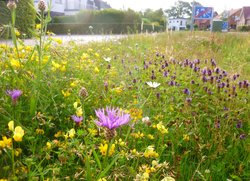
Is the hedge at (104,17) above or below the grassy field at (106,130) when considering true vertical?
above

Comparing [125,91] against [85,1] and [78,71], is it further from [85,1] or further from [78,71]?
[85,1]

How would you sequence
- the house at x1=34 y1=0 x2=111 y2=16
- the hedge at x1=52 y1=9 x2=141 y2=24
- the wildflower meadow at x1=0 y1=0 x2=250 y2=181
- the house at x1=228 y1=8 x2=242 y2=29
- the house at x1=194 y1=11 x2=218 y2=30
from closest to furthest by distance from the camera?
the wildflower meadow at x1=0 y1=0 x2=250 y2=181
the house at x1=194 y1=11 x2=218 y2=30
the hedge at x1=52 y1=9 x2=141 y2=24
the house at x1=34 y1=0 x2=111 y2=16
the house at x1=228 y1=8 x2=242 y2=29

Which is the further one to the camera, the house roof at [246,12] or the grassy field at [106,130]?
the house roof at [246,12]

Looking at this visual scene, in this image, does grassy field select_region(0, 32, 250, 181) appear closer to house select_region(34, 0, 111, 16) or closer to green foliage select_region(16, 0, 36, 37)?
green foliage select_region(16, 0, 36, 37)

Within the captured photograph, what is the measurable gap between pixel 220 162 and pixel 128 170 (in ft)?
2.02

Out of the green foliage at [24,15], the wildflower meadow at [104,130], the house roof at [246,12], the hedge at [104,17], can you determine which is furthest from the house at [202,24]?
the house roof at [246,12]

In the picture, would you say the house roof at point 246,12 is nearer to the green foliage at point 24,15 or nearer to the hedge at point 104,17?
the hedge at point 104,17

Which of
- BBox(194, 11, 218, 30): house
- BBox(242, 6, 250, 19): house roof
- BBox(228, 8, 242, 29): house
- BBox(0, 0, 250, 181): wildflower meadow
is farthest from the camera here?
BBox(228, 8, 242, 29): house

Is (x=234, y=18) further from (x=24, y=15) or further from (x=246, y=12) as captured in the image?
(x=24, y=15)

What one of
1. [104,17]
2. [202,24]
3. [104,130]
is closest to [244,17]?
[202,24]

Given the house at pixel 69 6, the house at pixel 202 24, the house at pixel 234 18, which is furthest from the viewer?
the house at pixel 234 18

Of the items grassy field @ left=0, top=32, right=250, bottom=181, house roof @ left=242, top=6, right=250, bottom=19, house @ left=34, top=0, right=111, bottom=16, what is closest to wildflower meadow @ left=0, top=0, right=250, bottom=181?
grassy field @ left=0, top=32, right=250, bottom=181

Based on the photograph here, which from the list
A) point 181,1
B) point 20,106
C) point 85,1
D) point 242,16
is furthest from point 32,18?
point 181,1

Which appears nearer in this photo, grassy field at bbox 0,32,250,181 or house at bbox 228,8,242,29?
grassy field at bbox 0,32,250,181
